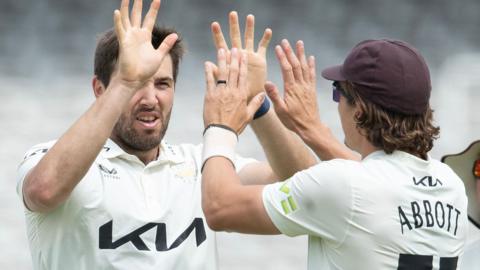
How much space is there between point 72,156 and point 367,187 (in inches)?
35.6

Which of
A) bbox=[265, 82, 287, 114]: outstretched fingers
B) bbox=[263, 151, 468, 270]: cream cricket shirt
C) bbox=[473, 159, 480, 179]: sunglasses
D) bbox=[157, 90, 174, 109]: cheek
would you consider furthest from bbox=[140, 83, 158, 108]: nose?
bbox=[473, 159, 480, 179]: sunglasses

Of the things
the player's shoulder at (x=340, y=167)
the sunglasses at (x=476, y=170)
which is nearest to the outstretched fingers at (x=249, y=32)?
the player's shoulder at (x=340, y=167)

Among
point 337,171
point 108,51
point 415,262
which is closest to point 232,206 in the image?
point 337,171

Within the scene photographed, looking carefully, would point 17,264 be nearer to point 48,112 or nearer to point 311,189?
point 48,112

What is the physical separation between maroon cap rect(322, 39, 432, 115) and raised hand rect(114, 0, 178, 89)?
24.3 inches

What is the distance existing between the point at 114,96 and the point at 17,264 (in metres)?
2.28

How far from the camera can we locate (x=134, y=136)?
3.91 m

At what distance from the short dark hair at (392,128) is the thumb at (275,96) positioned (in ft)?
1.39

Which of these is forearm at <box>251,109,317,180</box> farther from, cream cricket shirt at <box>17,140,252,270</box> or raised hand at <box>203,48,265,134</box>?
raised hand at <box>203,48,265,134</box>

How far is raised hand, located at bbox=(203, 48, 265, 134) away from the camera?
133 inches

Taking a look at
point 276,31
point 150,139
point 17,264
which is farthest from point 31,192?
point 276,31

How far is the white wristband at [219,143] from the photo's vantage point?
10.9ft

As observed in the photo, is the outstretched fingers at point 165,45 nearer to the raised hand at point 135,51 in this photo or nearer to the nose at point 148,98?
the raised hand at point 135,51

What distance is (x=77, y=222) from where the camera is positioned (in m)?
3.65
